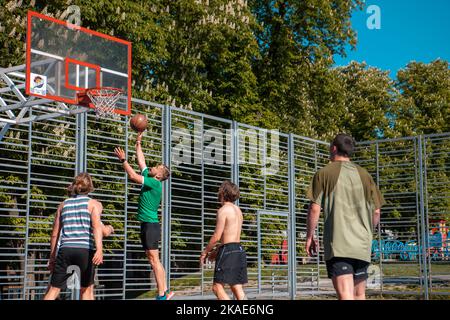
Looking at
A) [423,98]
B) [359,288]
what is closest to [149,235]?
[359,288]

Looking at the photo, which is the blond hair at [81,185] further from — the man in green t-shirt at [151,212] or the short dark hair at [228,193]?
the man in green t-shirt at [151,212]

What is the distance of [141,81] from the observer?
2233 cm

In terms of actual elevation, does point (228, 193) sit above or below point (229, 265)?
above

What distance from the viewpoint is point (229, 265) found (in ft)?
27.9

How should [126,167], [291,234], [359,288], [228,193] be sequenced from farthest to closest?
[291,234]
[126,167]
[228,193]
[359,288]

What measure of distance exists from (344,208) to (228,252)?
2.22 metres

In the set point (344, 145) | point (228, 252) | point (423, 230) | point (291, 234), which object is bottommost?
point (228, 252)

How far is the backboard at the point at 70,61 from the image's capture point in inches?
439

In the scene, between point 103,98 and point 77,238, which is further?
point 103,98

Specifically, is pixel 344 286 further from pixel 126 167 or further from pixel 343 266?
pixel 126 167


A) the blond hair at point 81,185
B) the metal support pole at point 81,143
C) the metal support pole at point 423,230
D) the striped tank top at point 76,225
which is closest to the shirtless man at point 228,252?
the striped tank top at point 76,225

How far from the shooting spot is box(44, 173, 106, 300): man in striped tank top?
8.07 meters

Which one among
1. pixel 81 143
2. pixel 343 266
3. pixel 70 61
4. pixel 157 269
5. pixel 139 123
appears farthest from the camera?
pixel 81 143

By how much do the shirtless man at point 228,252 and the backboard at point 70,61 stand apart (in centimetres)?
417
